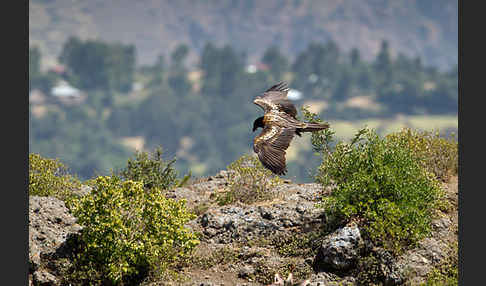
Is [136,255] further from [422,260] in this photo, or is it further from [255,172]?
[422,260]

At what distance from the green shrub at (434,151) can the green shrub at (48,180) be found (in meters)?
10.9

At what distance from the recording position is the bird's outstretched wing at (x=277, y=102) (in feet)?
69.7

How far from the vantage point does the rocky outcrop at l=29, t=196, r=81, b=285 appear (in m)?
17.3

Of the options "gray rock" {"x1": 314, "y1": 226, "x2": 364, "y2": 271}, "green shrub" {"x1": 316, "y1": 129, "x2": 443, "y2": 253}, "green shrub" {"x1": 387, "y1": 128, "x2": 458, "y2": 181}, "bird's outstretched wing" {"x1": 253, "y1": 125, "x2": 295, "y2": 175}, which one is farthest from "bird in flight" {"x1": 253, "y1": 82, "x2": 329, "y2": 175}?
"green shrub" {"x1": 387, "y1": 128, "x2": 458, "y2": 181}

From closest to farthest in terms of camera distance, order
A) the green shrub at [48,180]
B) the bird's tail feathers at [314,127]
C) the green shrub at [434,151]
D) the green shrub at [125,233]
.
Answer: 1. the green shrub at [125,233]
2. the bird's tail feathers at [314,127]
3. the green shrub at [48,180]
4. the green shrub at [434,151]

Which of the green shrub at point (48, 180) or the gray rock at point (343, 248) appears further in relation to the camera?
the green shrub at point (48, 180)

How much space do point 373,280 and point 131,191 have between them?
6.67 metres

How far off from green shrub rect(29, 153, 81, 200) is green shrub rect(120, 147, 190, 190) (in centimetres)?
245

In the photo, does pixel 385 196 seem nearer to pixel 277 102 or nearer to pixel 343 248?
pixel 343 248

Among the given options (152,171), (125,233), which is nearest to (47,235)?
(125,233)

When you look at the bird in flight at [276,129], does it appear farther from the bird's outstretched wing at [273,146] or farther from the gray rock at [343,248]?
the gray rock at [343,248]

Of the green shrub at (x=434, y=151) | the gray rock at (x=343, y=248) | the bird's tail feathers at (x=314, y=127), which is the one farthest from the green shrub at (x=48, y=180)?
the green shrub at (x=434, y=151)

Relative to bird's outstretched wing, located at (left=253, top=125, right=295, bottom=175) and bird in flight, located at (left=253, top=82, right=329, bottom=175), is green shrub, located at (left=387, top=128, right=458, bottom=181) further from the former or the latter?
bird's outstretched wing, located at (left=253, top=125, right=295, bottom=175)

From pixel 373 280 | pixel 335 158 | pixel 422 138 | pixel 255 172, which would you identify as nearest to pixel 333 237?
pixel 373 280
